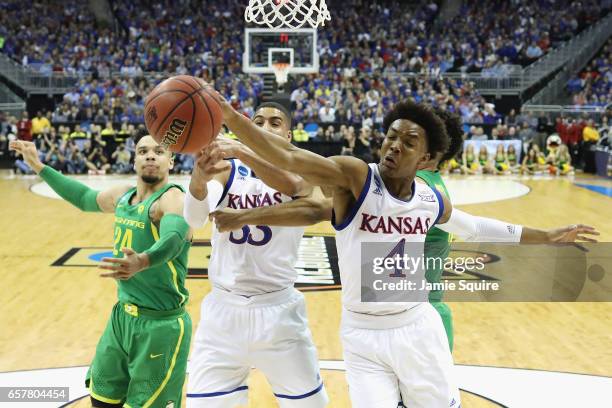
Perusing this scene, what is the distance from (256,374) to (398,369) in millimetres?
2631

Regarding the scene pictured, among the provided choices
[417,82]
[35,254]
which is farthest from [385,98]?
[35,254]

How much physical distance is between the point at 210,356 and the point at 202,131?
49.2 inches

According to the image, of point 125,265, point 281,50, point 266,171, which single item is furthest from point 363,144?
point 125,265

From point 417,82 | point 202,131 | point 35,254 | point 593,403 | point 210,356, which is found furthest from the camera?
point 417,82

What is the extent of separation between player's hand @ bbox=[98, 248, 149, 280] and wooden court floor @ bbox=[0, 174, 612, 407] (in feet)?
6.35

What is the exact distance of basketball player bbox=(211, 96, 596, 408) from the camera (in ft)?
11.2

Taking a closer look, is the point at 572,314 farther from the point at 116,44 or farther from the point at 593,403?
the point at 116,44

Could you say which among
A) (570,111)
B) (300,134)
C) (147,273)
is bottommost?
(300,134)

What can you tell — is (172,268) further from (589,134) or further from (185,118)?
(589,134)

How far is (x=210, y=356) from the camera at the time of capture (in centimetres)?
387

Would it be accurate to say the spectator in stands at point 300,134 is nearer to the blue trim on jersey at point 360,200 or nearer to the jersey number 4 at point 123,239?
the jersey number 4 at point 123,239

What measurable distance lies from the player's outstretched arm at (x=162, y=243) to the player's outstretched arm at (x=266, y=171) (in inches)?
22.3

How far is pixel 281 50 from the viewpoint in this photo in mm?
20797

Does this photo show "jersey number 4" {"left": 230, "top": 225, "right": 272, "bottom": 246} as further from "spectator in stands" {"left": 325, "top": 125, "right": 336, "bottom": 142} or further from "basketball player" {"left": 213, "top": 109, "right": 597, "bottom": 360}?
"spectator in stands" {"left": 325, "top": 125, "right": 336, "bottom": 142}
